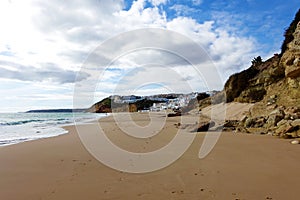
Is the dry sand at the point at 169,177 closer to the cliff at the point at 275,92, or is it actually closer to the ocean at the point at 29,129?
the cliff at the point at 275,92

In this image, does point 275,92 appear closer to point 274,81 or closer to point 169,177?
point 274,81

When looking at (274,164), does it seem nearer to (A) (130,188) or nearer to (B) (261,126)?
(A) (130,188)

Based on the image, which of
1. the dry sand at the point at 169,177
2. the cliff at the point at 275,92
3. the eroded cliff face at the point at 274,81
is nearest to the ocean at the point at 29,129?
the dry sand at the point at 169,177

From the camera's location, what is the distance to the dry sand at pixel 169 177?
12.3 ft

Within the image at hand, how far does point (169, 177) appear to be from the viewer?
4582mm

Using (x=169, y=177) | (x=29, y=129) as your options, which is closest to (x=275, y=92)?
(x=169, y=177)

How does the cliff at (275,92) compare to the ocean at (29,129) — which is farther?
the ocean at (29,129)

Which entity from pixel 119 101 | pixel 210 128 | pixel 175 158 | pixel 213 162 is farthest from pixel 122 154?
pixel 119 101

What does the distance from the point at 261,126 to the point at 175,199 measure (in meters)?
8.71

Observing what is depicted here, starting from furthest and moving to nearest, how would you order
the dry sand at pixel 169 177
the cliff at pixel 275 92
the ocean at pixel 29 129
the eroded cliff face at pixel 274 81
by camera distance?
the eroded cliff face at pixel 274 81
the ocean at pixel 29 129
the cliff at pixel 275 92
the dry sand at pixel 169 177

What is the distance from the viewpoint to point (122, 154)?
22.6ft

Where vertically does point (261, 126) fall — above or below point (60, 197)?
above

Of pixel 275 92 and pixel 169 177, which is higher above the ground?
pixel 275 92

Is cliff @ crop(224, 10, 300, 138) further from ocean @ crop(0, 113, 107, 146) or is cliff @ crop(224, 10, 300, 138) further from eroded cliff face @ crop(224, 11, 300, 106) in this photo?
ocean @ crop(0, 113, 107, 146)
